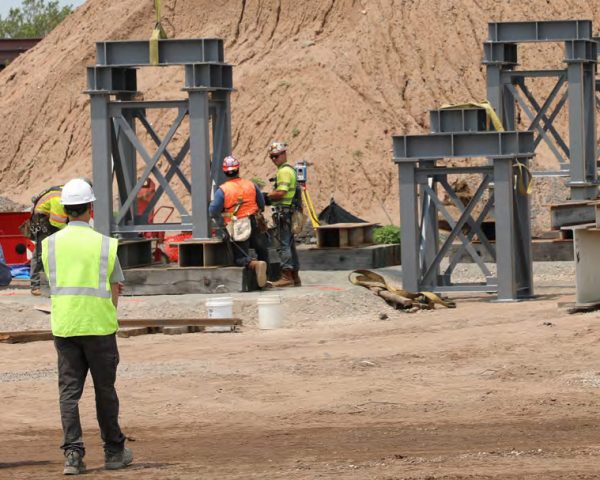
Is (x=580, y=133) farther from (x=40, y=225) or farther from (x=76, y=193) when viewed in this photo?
(x=76, y=193)

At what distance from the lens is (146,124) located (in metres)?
21.8

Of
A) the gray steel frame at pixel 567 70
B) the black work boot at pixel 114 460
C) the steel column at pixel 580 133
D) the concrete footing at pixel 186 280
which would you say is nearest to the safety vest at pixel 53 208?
the concrete footing at pixel 186 280

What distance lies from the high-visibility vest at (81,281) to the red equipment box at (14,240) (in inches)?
648

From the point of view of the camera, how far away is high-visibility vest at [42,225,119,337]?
963cm

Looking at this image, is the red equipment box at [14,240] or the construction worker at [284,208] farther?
the red equipment box at [14,240]

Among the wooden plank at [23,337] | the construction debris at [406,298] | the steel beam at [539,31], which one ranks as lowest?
the wooden plank at [23,337]

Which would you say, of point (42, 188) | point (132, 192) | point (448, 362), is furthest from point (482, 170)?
point (42, 188)

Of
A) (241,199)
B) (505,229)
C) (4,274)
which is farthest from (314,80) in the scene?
(4,274)

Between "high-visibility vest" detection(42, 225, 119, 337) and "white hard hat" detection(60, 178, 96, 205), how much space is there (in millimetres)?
180

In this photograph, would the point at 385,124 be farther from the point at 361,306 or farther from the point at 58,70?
the point at 361,306

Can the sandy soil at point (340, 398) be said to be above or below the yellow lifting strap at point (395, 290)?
below

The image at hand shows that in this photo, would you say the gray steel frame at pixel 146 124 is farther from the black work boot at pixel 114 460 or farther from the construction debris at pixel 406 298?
the black work boot at pixel 114 460

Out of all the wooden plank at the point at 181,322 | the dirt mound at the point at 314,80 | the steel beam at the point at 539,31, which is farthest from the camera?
the dirt mound at the point at 314,80

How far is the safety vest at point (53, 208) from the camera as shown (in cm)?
1962
